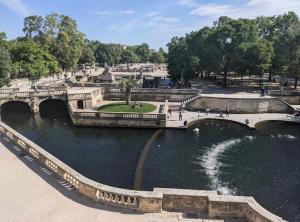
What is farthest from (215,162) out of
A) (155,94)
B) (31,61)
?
(31,61)

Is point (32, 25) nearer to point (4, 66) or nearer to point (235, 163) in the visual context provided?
point (4, 66)

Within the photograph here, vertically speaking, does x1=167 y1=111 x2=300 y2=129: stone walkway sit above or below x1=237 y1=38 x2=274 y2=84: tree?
below

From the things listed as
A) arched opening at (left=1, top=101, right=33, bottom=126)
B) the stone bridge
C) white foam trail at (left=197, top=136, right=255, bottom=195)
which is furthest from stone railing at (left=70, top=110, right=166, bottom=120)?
arched opening at (left=1, top=101, right=33, bottom=126)

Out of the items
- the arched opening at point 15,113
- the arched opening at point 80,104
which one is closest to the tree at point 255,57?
the arched opening at point 80,104

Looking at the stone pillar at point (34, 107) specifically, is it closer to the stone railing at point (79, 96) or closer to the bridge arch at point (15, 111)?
the bridge arch at point (15, 111)

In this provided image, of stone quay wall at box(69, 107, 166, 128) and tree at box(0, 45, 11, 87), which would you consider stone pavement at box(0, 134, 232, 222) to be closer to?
stone quay wall at box(69, 107, 166, 128)

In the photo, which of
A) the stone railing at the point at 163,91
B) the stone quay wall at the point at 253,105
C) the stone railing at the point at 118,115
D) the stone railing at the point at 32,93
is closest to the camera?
the stone railing at the point at 118,115
